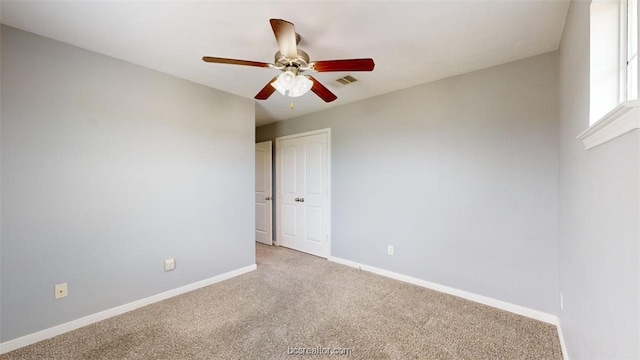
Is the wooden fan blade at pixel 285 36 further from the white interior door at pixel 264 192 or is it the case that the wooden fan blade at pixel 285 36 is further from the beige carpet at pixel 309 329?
the white interior door at pixel 264 192

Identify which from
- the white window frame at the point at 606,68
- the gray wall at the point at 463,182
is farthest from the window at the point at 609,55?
the gray wall at the point at 463,182

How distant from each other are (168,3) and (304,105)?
2.13m

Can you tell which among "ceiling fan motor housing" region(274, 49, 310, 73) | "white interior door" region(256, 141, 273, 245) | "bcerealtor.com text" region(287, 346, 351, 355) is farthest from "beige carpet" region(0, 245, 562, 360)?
"ceiling fan motor housing" region(274, 49, 310, 73)

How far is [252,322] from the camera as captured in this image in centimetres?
209

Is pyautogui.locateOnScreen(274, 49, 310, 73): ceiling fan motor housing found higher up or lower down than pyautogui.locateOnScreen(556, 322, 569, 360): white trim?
higher up

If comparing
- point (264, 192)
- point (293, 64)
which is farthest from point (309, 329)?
point (264, 192)

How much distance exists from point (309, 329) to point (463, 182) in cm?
203

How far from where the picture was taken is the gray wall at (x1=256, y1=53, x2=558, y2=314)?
6.98ft

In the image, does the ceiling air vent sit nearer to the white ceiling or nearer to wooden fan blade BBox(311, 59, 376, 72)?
the white ceiling

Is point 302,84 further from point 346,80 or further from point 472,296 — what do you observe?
point 472,296

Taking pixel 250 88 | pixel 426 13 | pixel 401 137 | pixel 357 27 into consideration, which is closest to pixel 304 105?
pixel 250 88

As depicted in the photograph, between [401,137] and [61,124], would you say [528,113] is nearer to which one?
[401,137]

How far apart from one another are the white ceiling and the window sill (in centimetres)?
110

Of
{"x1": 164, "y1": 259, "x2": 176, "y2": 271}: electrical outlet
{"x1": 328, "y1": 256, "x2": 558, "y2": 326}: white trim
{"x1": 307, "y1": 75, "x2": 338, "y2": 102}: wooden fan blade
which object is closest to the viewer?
{"x1": 307, "y1": 75, "x2": 338, "y2": 102}: wooden fan blade
